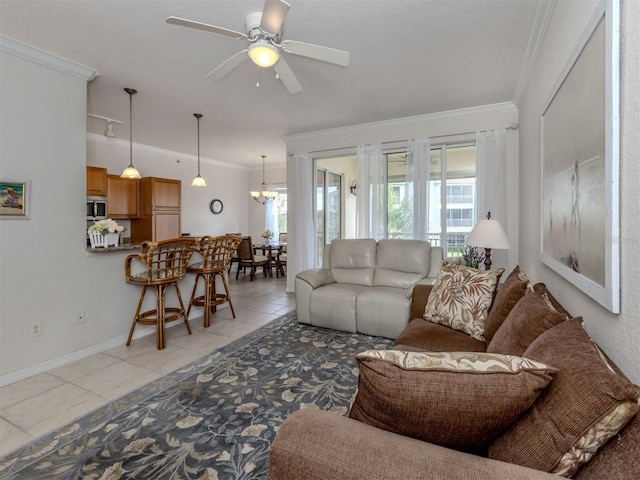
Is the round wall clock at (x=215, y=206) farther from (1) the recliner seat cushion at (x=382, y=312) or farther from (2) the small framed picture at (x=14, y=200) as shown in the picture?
(1) the recliner seat cushion at (x=382, y=312)

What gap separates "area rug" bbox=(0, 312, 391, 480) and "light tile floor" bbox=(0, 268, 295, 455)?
15 cm

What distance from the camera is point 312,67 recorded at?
295cm

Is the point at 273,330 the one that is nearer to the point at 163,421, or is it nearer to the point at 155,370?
the point at 155,370

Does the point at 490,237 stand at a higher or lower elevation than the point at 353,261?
higher

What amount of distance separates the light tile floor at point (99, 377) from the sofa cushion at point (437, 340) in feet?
6.23

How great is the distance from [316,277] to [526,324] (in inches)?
102

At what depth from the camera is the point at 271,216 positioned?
8.39 meters

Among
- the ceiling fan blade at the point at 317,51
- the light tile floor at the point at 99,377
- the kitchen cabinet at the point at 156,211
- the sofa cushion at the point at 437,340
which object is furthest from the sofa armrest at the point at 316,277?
the kitchen cabinet at the point at 156,211

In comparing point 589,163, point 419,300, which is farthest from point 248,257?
point 589,163

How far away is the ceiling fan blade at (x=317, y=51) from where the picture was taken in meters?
2.08

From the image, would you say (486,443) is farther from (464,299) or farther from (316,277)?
(316,277)

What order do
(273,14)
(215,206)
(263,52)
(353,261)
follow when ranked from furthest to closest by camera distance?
(215,206)
(353,261)
(263,52)
(273,14)

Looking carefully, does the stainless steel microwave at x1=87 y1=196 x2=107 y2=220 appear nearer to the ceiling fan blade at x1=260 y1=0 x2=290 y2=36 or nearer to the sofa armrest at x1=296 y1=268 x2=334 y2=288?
the sofa armrest at x1=296 y1=268 x2=334 y2=288

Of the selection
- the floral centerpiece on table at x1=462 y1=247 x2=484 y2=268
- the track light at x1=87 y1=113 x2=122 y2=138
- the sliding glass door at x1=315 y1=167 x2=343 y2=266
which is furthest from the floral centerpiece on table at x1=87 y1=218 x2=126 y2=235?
the floral centerpiece on table at x1=462 y1=247 x2=484 y2=268
